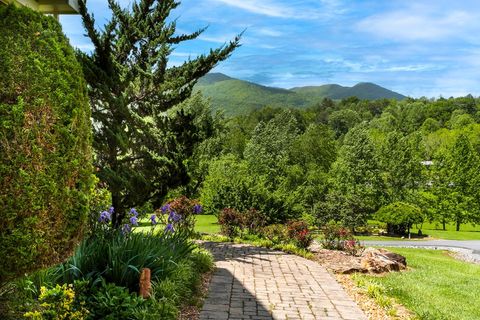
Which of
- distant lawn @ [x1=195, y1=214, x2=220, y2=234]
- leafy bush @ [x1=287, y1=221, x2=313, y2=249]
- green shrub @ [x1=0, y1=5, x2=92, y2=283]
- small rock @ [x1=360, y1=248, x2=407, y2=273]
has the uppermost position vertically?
green shrub @ [x1=0, y1=5, x2=92, y2=283]

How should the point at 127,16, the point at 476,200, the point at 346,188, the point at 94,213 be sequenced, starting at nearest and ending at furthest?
the point at 94,213 < the point at 127,16 < the point at 346,188 < the point at 476,200

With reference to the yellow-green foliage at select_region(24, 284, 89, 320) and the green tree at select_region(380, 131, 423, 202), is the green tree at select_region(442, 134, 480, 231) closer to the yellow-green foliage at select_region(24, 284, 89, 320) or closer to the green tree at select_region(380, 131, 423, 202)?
the green tree at select_region(380, 131, 423, 202)

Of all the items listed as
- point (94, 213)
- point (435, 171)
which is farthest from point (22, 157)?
point (435, 171)

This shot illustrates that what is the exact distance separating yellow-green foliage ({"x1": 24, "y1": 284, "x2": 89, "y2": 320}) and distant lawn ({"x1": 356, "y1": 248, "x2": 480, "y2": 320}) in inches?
188

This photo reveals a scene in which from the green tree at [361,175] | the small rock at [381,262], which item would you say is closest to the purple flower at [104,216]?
the small rock at [381,262]

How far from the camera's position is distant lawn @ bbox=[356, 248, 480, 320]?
7301 mm

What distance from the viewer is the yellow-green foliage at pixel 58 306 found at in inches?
187

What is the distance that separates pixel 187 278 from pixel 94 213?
2210mm

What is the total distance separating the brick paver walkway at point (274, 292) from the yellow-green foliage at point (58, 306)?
1918 mm

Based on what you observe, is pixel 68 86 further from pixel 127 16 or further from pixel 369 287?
pixel 127 16

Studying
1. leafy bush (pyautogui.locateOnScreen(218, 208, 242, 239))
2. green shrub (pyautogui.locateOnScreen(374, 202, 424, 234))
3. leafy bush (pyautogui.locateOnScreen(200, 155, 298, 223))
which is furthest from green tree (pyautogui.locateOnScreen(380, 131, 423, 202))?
leafy bush (pyautogui.locateOnScreen(218, 208, 242, 239))

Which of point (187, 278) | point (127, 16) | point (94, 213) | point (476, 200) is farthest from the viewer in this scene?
point (476, 200)

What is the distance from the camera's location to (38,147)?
374 cm

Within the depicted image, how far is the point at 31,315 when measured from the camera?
4.62 m
